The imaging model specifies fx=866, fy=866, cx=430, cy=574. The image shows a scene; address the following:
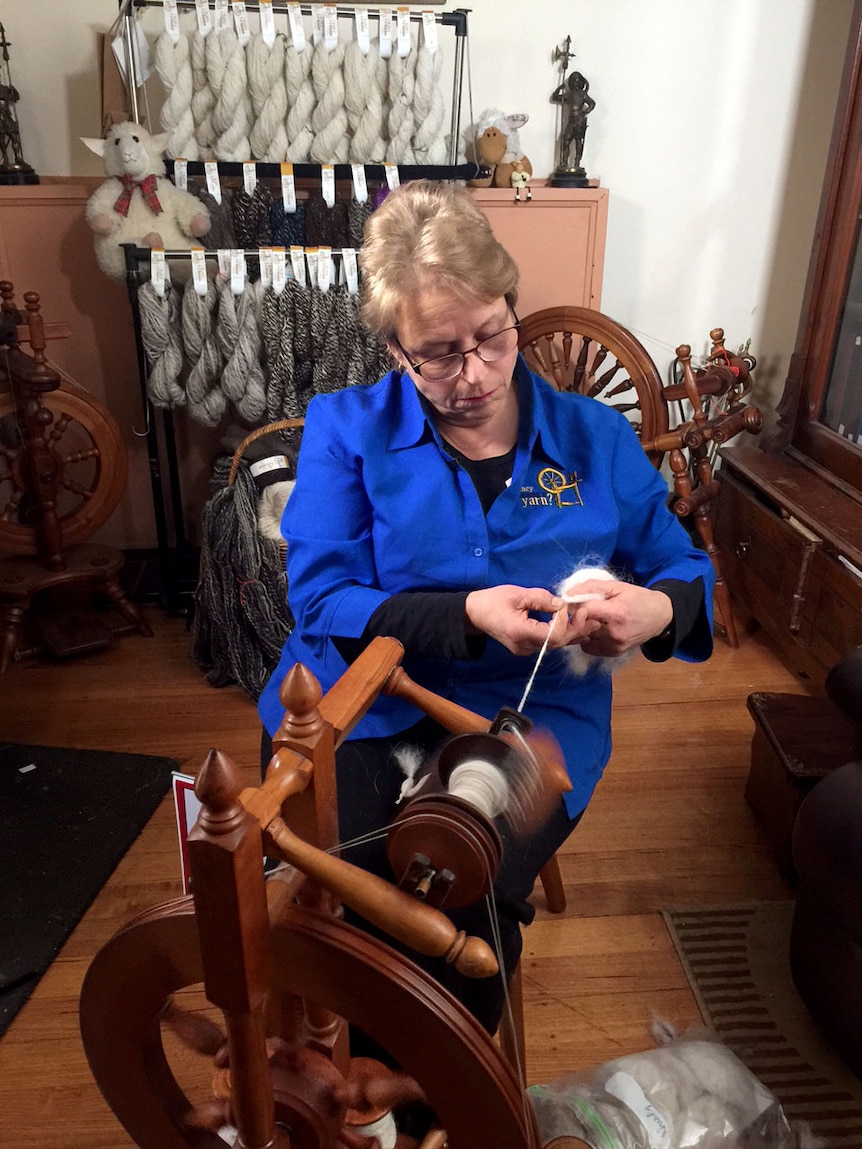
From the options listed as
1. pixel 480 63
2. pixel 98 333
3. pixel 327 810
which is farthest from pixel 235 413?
pixel 327 810

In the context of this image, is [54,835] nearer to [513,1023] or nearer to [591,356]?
[513,1023]

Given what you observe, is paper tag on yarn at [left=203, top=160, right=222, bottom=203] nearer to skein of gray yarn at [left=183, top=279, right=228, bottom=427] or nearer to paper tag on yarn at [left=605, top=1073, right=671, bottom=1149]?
skein of gray yarn at [left=183, top=279, right=228, bottom=427]

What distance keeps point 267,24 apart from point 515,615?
1855 mm

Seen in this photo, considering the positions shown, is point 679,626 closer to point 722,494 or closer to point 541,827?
point 541,827

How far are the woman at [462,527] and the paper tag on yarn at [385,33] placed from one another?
1334mm

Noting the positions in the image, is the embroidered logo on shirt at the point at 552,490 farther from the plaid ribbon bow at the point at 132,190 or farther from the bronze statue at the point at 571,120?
the bronze statue at the point at 571,120

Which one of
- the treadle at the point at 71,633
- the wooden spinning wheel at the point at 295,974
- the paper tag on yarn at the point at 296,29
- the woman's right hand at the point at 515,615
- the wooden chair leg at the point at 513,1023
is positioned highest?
the paper tag on yarn at the point at 296,29

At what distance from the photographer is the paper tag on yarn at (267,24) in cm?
208

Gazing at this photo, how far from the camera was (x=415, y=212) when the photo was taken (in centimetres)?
106

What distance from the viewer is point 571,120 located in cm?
245

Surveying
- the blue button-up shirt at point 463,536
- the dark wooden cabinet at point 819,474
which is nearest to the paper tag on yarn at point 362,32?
the dark wooden cabinet at point 819,474

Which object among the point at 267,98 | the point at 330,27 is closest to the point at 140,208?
the point at 267,98

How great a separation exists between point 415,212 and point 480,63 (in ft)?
5.66

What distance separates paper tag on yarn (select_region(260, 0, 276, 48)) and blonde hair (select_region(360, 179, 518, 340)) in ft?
4.41
